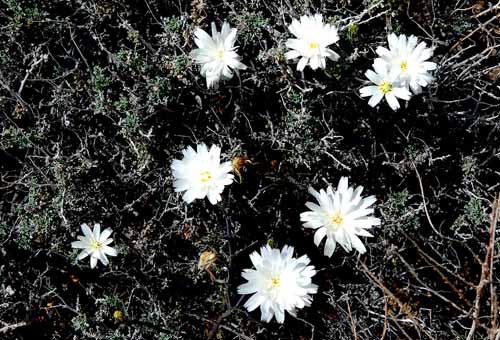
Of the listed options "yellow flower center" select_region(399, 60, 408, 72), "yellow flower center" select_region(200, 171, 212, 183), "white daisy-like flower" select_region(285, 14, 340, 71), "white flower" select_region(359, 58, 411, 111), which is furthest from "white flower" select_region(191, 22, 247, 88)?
"yellow flower center" select_region(399, 60, 408, 72)

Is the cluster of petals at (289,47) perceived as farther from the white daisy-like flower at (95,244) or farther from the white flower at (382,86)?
the white daisy-like flower at (95,244)

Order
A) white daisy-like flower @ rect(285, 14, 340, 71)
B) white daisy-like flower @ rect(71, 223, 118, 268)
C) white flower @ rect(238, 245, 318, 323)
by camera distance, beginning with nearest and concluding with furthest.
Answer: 1. white flower @ rect(238, 245, 318, 323)
2. white daisy-like flower @ rect(285, 14, 340, 71)
3. white daisy-like flower @ rect(71, 223, 118, 268)

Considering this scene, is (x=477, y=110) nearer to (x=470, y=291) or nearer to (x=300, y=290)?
(x=470, y=291)

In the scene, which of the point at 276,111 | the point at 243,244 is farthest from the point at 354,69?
the point at 243,244

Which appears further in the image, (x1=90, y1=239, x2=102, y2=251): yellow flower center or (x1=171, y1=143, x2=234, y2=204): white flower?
(x1=90, y1=239, x2=102, y2=251): yellow flower center

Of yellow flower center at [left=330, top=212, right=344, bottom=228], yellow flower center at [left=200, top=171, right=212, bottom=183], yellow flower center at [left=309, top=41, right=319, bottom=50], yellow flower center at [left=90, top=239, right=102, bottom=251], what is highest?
yellow flower center at [left=309, top=41, right=319, bottom=50]

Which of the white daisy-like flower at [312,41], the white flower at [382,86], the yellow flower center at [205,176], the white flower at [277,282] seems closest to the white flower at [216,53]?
the white daisy-like flower at [312,41]

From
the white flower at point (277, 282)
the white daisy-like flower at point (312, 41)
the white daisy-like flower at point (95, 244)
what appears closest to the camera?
the white flower at point (277, 282)

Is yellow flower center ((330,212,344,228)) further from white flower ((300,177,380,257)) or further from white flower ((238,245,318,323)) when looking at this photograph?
A: white flower ((238,245,318,323))
